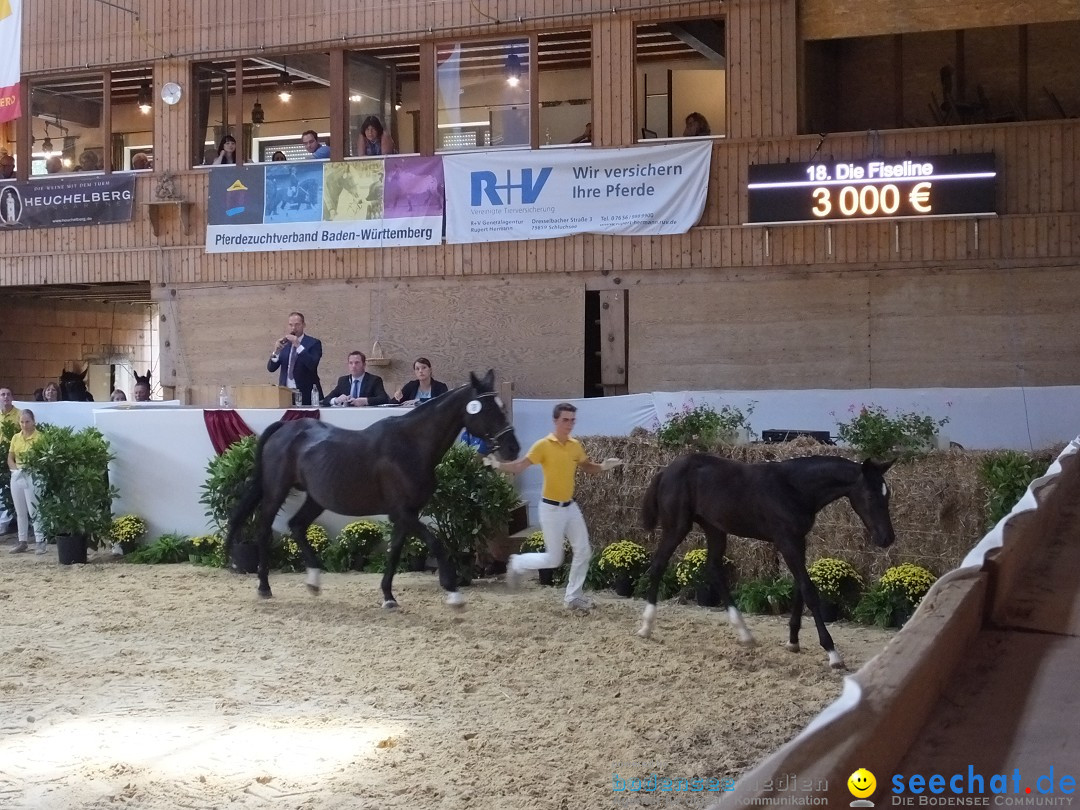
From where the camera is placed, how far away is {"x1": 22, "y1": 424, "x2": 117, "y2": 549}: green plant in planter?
1282 centimetres

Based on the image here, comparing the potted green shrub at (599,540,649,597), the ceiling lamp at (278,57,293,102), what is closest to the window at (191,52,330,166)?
the ceiling lamp at (278,57,293,102)

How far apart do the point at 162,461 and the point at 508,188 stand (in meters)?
5.95

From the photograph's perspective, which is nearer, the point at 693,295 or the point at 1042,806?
the point at 1042,806

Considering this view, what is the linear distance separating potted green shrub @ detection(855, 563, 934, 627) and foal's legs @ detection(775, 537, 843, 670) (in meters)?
1.40

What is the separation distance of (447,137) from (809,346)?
6050 millimetres

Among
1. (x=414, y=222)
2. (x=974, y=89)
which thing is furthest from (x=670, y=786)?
(x=974, y=89)

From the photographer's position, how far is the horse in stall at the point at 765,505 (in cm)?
738

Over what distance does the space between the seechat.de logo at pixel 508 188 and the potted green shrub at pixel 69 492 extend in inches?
245

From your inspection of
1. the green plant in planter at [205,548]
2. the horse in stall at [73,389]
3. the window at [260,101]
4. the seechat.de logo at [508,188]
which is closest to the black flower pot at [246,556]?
the green plant in planter at [205,548]

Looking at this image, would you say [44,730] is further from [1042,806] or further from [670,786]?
[1042,806]

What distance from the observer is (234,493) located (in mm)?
12211

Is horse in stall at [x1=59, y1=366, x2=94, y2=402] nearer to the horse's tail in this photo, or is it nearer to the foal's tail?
the foal's tail

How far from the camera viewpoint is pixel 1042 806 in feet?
6.63

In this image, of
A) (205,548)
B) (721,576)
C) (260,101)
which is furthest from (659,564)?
(260,101)
